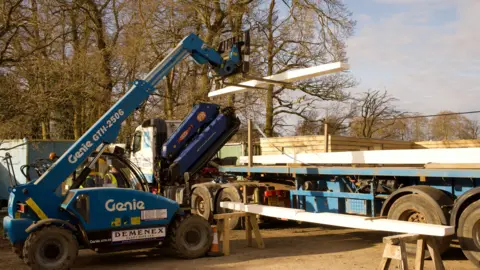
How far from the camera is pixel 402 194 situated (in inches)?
337

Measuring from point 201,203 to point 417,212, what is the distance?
18.9ft

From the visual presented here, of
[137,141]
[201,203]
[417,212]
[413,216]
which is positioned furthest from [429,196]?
[137,141]

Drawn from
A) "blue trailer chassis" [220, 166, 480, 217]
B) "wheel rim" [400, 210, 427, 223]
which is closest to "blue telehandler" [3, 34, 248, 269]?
"blue trailer chassis" [220, 166, 480, 217]

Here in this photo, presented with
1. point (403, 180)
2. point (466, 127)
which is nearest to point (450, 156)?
point (403, 180)

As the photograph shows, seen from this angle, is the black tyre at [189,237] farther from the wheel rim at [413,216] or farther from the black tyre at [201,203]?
the wheel rim at [413,216]

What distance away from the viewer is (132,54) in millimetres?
21125

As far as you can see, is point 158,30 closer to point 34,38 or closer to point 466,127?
point 34,38

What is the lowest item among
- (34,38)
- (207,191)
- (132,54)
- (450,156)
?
(207,191)

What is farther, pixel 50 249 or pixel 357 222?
pixel 357 222

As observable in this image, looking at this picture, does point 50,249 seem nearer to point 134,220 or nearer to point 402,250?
point 134,220

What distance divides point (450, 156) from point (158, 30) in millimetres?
16485

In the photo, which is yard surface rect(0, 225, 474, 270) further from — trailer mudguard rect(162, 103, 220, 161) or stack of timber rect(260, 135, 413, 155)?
trailer mudguard rect(162, 103, 220, 161)

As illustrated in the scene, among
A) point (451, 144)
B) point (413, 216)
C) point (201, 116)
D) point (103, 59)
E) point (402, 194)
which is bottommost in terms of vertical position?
point (413, 216)

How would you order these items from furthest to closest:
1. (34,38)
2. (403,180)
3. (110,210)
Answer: (34,38) < (403,180) < (110,210)
